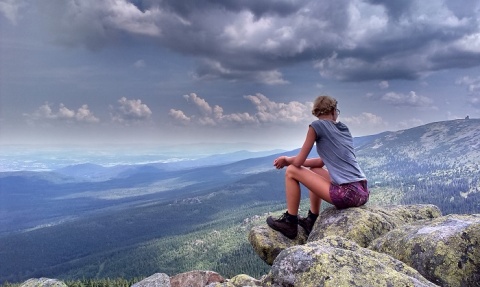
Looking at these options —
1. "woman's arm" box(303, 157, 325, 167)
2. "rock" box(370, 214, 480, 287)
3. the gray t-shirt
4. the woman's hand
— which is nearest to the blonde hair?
the gray t-shirt

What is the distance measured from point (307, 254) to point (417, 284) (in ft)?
7.77

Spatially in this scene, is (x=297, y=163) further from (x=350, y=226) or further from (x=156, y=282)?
(x=156, y=282)

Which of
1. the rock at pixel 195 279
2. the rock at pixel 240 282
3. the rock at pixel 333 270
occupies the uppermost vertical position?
the rock at pixel 333 270

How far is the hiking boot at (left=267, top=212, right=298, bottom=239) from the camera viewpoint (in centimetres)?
1449

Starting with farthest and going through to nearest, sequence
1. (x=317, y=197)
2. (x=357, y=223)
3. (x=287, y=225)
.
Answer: (x=287, y=225)
(x=317, y=197)
(x=357, y=223)

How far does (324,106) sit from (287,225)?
5699 millimetres

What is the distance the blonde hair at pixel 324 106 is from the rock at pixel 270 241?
19.6 feet

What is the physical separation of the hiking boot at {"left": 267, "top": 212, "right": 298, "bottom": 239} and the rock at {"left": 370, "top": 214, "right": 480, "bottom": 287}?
450 centimetres

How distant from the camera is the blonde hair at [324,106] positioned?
12656 mm

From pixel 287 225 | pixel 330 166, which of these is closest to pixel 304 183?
pixel 330 166

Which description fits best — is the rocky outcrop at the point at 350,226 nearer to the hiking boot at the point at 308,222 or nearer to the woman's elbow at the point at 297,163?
the hiking boot at the point at 308,222

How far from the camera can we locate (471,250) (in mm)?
8867

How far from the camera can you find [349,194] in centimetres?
1292

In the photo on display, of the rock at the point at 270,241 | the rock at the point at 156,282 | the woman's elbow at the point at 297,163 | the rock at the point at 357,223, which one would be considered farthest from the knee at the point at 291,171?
the rock at the point at 156,282
